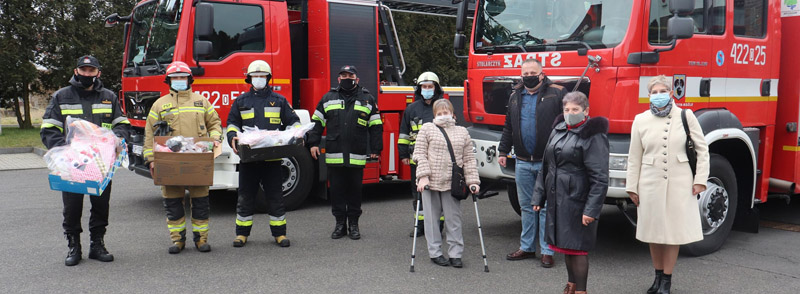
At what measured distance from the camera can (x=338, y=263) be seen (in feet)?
18.6

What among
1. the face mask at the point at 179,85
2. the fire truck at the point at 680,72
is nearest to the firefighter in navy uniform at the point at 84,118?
the face mask at the point at 179,85

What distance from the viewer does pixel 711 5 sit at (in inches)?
229

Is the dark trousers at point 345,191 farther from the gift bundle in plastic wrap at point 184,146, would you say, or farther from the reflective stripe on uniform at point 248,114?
the gift bundle in plastic wrap at point 184,146

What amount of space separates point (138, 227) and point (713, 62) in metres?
5.77

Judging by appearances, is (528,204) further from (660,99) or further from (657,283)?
(660,99)

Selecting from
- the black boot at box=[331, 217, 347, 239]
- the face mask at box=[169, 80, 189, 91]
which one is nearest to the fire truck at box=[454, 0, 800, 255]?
the black boot at box=[331, 217, 347, 239]

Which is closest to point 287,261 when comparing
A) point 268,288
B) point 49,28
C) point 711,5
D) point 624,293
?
point 268,288

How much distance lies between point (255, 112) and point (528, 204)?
8.47 ft

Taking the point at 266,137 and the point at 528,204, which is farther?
the point at 266,137

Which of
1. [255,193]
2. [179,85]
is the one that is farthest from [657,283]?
[179,85]

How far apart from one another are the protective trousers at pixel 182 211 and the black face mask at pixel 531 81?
9.81ft

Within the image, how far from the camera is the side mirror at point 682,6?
5.20 m

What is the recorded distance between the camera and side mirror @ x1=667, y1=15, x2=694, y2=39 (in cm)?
521

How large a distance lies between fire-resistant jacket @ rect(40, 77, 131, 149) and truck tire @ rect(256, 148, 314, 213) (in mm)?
2415
